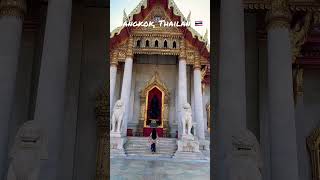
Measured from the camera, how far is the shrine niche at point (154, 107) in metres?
27.8

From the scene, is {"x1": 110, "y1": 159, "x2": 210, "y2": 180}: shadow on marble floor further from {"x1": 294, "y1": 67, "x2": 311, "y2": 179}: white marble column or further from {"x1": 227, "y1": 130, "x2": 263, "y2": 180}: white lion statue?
{"x1": 227, "y1": 130, "x2": 263, "y2": 180}: white lion statue

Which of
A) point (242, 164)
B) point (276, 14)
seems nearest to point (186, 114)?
point (276, 14)

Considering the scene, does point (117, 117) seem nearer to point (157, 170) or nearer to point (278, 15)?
point (157, 170)

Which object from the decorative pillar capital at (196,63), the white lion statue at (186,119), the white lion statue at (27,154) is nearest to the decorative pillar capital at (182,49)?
the decorative pillar capital at (196,63)

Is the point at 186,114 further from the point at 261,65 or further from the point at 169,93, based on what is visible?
the point at 261,65

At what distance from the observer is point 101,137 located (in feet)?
40.1

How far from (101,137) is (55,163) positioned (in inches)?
122

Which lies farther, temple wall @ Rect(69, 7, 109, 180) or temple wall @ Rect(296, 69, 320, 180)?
temple wall @ Rect(296, 69, 320, 180)

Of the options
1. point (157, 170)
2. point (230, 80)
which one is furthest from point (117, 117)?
point (230, 80)

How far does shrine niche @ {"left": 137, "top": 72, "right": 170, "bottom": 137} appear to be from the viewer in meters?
27.8

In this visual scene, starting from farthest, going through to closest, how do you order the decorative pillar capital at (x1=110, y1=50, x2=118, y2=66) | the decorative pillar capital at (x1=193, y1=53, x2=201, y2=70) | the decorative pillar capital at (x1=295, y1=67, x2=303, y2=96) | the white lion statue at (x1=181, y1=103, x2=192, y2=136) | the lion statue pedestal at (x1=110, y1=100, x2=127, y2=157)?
the decorative pillar capital at (x1=110, y1=50, x2=118, y2=66), the decorative pillar capital at (x1=193, y1=53, x2=201, y2=70), the white lion statue at (x1=181, y1=103, x2=192, y2=136), the lion statue pedestal at (x1=110, y1=100, x2=127, y2=157), the decorative pillar capital at (x1=295, y1=67, x2=303, y2=96)

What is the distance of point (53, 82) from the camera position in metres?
9.15

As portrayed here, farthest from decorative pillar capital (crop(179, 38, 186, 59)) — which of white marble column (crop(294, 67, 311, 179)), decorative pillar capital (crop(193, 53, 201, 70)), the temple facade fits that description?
white marble column (crop(294, 67, 311, 179))

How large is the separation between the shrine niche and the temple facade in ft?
49.5
